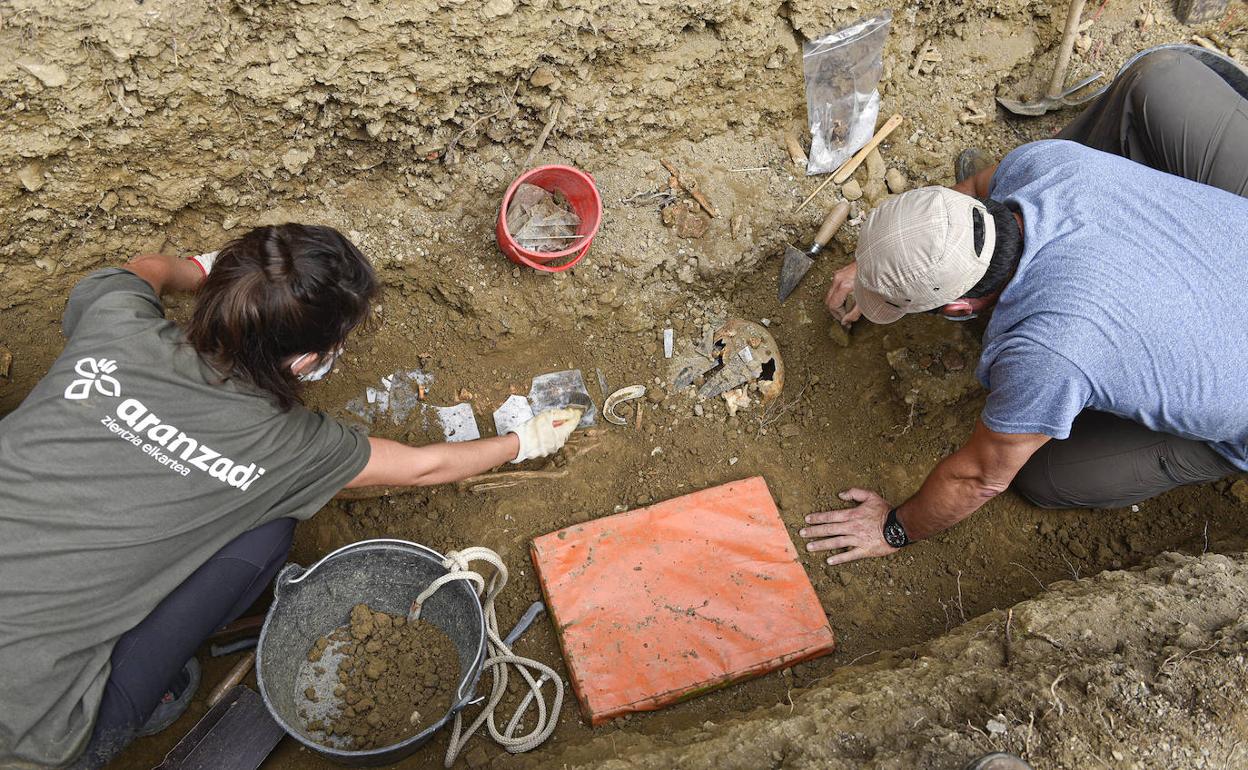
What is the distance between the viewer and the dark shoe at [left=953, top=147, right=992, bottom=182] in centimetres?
317

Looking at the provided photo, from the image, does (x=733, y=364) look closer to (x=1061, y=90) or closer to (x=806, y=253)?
(x=806, y=253)

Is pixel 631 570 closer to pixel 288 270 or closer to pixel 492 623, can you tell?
pixel 492 623

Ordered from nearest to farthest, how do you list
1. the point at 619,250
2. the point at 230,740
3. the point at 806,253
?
the point at 230,740, the point at 619,250, the point at 806,253

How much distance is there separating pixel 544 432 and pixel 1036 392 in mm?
1460

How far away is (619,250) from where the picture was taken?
2.93 metres

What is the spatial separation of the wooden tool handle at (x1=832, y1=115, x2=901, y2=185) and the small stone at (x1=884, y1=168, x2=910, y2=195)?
130 millimetres

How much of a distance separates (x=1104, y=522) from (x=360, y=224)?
3.02 meters

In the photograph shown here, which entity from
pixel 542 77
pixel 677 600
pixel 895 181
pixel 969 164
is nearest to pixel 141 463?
pixel 677 600

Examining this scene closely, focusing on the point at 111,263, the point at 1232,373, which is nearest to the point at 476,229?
the point at 111,263

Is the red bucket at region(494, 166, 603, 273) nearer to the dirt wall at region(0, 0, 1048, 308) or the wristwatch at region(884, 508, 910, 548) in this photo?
the dirt wall at region(0, 0, 1048, 308)

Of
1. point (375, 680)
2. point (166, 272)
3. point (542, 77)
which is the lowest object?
point (375, 680)

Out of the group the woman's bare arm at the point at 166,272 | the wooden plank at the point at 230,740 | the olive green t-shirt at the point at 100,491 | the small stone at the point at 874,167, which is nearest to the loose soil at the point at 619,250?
the small stone at the point at 874,167

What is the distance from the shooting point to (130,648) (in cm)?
190

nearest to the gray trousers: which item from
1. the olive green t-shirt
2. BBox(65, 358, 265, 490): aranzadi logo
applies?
the olive green t-shirt
